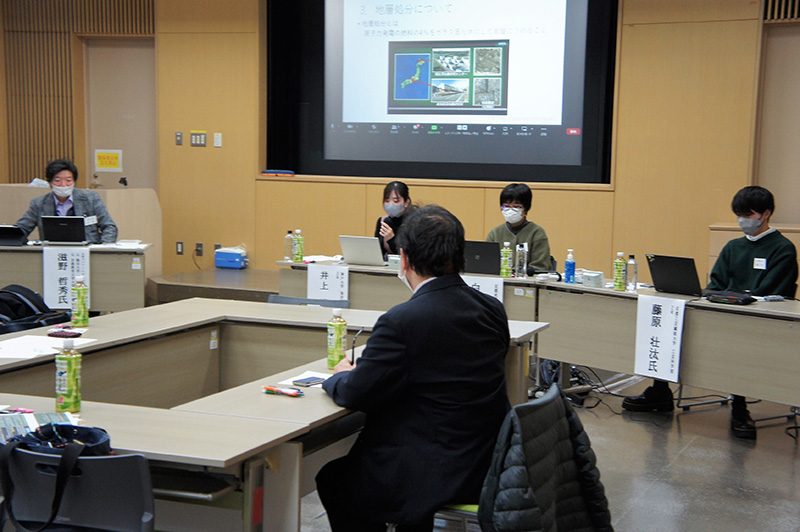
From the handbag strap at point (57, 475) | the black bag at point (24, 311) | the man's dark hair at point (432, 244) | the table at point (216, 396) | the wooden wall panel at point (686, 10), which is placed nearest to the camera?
the handbag strap at point (57, 475)

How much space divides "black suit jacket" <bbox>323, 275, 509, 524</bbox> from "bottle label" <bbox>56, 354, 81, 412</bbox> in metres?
0.83

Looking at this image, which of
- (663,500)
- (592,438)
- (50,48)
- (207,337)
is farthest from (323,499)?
(50,48)

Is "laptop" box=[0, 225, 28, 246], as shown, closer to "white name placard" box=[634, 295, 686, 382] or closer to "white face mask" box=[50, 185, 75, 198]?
"white face mask" box=[50, 185, 75, 198]

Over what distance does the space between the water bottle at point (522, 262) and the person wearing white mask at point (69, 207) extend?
320cm

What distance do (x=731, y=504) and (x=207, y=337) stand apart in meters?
2.61

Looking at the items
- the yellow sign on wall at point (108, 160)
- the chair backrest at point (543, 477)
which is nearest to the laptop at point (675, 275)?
the chair backrest at point (543, 477)

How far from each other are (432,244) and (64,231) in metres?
4.38

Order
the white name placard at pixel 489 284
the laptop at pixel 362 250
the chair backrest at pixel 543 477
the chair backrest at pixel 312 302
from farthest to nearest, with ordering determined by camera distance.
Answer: the laptop at pixel 362 250 → the white name placard at pixel 489 284 → the chair backrest at pixel 312 302 → the chair backrest at pixel 543 477

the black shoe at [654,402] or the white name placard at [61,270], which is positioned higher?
the white name placard at [61,270]

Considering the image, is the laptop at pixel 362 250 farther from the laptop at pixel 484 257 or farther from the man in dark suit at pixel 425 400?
the man in dark suit at pixel 425 400

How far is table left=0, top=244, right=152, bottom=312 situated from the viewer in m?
5.93

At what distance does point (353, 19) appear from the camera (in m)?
8.31

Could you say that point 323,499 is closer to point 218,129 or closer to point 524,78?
point 524,78

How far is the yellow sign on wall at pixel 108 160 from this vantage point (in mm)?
9469
